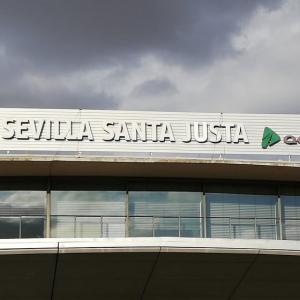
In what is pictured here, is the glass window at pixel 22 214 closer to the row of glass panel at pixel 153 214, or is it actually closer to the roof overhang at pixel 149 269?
the row of glass panel at pixel 153 214

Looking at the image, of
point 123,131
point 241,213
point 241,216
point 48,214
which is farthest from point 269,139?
point 48,214

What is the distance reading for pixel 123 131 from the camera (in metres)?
23.2

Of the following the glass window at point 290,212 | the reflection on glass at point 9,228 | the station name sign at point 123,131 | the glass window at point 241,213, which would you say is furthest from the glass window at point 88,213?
the glass window at point 290,212

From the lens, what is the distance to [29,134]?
75.3 ft

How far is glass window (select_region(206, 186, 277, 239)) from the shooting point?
2273 cm

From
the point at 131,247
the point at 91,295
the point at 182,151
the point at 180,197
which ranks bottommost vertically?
the point at 91,295

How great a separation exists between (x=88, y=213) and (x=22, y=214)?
6.95ft

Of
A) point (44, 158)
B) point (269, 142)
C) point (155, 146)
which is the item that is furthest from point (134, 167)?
point (269, 142)

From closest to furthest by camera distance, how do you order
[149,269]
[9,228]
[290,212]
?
[149,269], [9,228], [290,212]

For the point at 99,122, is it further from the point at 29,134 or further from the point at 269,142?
the point at 269,142

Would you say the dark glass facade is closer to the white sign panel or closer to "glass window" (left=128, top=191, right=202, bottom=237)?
"glass window" (left=128, top=191, right=202, bottom=237)

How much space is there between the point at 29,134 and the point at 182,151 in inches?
199

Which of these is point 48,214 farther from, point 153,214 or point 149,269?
point 149,269

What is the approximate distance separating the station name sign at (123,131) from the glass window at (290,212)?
91.2 inches
